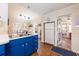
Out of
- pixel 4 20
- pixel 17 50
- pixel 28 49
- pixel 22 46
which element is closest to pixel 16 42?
pixel 17 50

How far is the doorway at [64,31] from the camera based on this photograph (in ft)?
12.7

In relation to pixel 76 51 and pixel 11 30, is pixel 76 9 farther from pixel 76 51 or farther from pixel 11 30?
pixel 11 30

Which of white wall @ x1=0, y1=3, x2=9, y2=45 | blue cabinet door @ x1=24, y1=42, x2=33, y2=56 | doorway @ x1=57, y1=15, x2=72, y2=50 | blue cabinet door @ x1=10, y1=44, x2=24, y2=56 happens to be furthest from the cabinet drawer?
doorway @ x1=57, y1=15, x2=72, y2=50

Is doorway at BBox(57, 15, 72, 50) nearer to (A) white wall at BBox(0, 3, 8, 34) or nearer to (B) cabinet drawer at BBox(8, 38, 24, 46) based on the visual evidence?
(B) cabinet drawer at BBox(8, 38, 24, 46)

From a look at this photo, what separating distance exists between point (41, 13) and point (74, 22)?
132 cm

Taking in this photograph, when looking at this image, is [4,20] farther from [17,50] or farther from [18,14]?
[17,50]

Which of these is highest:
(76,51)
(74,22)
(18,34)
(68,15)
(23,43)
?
(68,15)

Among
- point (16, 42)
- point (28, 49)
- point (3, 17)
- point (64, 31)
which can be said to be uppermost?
point (3, 17)

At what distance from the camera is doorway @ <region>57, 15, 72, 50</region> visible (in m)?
3.88

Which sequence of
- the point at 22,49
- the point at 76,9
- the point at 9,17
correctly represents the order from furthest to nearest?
the point at 76,9
the point at 22,49
the point at 9,17

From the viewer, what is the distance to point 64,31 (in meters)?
4.34

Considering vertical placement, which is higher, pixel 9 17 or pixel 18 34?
pixel 9 17

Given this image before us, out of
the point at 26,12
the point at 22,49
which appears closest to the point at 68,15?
the point at 26,12

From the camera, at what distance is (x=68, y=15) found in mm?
3916
